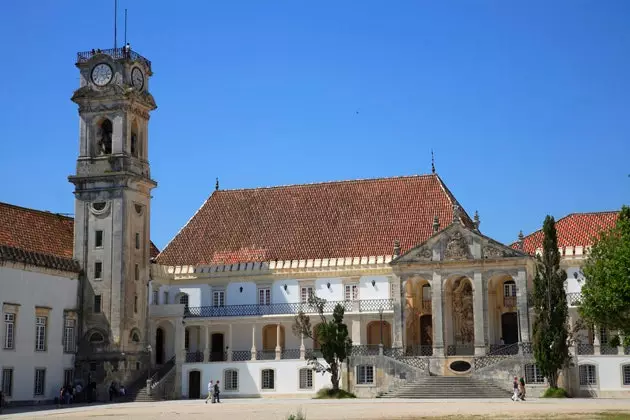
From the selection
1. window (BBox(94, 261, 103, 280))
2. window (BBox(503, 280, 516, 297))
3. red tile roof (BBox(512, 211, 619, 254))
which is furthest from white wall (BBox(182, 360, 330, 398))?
red tile roof (BBox(512, 211, 619, 254))

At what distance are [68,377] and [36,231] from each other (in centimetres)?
762

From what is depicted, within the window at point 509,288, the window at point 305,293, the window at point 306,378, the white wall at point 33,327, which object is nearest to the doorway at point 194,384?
the window at point 306,378

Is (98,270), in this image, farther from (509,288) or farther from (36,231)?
(509,288)

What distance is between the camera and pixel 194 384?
174ft

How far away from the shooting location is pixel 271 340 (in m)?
56.4

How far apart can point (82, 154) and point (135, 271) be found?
6.92 m

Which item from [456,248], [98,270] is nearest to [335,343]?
[456,248]

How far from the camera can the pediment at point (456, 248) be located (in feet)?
165

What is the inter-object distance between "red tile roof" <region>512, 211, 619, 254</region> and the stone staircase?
10.3 metres

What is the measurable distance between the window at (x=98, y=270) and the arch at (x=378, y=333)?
14395mm

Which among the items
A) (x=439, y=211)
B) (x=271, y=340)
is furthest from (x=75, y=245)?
(x=439, y=211)

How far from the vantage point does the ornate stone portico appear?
4962cm

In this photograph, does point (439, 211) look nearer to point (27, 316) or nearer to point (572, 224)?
point (572, 224)

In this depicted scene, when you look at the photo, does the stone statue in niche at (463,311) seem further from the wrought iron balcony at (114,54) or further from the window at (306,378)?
the wrought iron balcony at (114,54)
